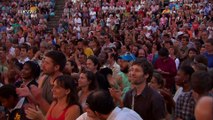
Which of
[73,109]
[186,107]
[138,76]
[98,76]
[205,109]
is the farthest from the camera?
[98,76]

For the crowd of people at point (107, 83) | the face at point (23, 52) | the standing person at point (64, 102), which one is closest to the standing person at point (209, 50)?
the crowd of people at point (107, 83)

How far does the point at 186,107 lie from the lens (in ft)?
17.4

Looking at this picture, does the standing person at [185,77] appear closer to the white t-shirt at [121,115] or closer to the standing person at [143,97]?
the standing person at [143,97]

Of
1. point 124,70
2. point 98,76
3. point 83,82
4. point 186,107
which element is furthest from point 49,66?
point 124,70

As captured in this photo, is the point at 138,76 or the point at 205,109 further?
the point at 138,76

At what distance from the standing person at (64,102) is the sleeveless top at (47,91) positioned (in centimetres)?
57

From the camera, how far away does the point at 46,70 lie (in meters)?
5.56

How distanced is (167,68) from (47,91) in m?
4.53

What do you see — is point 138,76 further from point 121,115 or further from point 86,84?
point 121,115

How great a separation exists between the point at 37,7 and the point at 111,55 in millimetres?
20552

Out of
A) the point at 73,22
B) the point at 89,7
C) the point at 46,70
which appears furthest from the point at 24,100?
the point at 89,7

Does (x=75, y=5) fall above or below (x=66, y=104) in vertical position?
below

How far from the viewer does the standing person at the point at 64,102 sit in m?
4.69

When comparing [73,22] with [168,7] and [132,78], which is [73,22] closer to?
[168,7]
